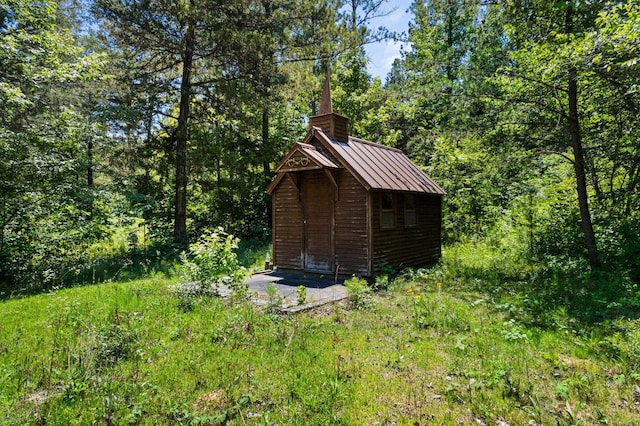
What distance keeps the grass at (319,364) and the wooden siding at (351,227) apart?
2731 mm

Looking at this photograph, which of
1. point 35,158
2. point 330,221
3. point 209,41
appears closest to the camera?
point 35,158

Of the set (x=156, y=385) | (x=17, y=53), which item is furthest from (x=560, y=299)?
(x=17, y=53)

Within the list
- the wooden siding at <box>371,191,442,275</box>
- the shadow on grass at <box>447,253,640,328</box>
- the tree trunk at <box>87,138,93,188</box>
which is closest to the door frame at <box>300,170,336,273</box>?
the wooden siding at <box>371,191,442,275</box>

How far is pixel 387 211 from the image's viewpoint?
10617 millimetres

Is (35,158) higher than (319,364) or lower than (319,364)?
higher

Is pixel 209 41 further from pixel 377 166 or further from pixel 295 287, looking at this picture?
pixel 295 287

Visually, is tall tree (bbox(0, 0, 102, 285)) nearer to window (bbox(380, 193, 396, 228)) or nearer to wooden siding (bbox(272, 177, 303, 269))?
wooden siding (bbox(272, 177, 303, 269))

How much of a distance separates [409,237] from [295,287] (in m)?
4.30

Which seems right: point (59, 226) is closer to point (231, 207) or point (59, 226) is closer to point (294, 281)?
point (294, 281)

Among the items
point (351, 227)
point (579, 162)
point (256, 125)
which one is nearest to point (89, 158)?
point (256, 125)

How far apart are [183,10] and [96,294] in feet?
31.3

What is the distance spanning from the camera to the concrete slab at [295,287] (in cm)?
747

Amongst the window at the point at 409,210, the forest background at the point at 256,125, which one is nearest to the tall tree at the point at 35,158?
the forest background at the point at 256,125

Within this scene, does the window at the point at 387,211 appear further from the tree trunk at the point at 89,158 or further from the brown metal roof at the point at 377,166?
the tree trunk at the point at 89,158
